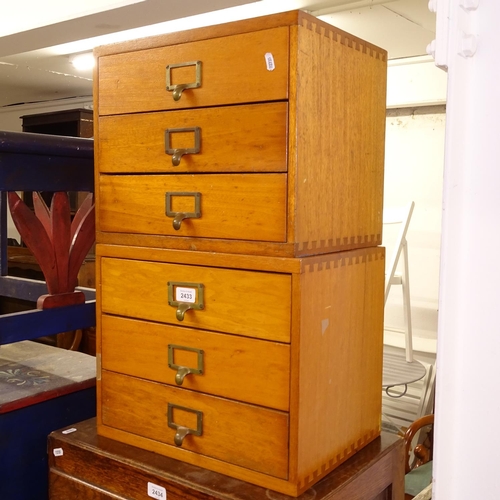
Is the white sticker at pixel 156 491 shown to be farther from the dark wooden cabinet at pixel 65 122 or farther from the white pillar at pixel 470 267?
the dark wooden cabinet at pixel 65 122

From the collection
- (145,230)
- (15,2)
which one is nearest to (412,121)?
(15,2)

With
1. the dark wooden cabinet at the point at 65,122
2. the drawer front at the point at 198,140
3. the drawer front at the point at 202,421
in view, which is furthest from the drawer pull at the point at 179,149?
the dark wooden cabinet at the point at 65,122

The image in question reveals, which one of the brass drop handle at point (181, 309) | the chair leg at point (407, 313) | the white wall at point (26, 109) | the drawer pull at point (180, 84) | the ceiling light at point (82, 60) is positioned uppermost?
the ceiling light at point (82, 60)

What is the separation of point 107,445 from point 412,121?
271 cm

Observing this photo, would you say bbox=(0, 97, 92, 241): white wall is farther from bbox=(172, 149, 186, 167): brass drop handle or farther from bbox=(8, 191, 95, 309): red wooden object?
bbox=(172, 149, 186, 167): brass drop handle

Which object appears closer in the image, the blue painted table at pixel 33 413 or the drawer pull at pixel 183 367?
the drawer pull at pixel 183 367

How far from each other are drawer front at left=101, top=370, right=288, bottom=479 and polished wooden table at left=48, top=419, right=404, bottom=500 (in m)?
0.04

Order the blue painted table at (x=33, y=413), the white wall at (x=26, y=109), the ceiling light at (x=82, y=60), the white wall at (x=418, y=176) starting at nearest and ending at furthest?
1. the blue painted table at (x=33, y=413)
2. the white wall at (x=418, y=176)
3. the ceiling light at (x=82, y=60)
4. the white wall at (x=26, y=109)

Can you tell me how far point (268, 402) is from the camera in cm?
105

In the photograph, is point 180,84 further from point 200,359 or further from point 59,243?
point 59,243

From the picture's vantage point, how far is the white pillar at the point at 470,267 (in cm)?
79

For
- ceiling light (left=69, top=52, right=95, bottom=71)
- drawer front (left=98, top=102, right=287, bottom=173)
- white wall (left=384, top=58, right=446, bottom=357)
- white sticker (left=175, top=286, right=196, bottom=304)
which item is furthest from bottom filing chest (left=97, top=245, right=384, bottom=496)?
ceiling light (left=69, top=52, right=95, bottom=71)

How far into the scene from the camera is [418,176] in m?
3.41

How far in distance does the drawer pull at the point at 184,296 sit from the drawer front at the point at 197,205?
0.09m
